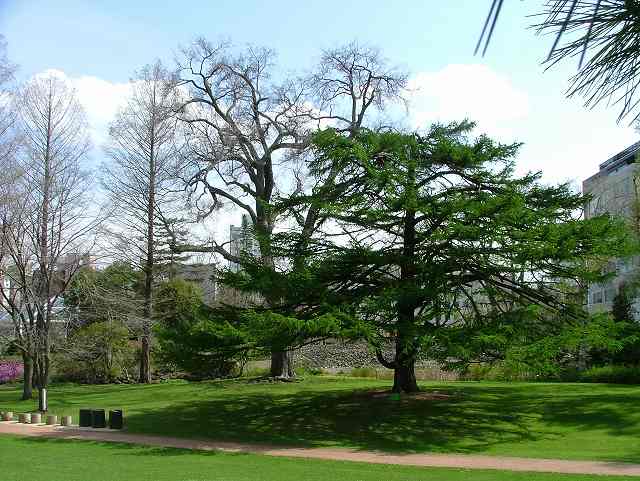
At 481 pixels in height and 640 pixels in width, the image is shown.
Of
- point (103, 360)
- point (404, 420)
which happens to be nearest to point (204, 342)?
point (404, 420)

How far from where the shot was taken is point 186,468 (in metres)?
13.7

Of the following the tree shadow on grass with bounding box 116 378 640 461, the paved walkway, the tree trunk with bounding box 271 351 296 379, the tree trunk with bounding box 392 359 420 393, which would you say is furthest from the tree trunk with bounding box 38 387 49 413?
the tree trunk with bounding box 392 359 420 393

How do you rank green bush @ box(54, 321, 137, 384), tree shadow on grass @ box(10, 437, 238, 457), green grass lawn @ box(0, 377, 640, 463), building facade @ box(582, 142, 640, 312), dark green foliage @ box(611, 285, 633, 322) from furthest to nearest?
1. building facade @ box(582, 142, 640, 312)
2. green bush @ box(54, 321, 137, 384)
3. dark green foliage @ box(611, 285, 633, 322)
4. green grass lawn @ box(0, 377, 640, 463)
5. tree shadow on grass @ box(10, 437, 238, 457)

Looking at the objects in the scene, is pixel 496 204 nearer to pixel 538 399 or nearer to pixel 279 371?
A: pixel 538 399

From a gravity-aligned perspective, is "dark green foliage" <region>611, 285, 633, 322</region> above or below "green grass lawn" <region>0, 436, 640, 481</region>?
above

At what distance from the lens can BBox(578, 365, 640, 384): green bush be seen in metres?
28.1

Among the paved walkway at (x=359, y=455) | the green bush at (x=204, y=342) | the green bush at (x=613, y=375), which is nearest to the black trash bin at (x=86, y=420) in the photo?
the paved walkway at (x=359, y=455)

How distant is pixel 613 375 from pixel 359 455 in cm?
1771

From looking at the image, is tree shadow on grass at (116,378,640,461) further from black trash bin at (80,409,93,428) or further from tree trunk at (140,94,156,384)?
tree trunk at (140,94,156,384)

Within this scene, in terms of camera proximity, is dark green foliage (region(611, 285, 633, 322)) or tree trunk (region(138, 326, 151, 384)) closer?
dark green foliage (region(611, 285, 633, 322))

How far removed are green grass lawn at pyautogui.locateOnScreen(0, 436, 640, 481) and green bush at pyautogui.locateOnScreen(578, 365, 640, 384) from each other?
18.1 metres

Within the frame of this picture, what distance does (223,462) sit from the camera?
14.8 m

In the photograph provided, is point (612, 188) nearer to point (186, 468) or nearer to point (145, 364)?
point (145, 364)

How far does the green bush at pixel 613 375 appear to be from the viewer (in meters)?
28.1
